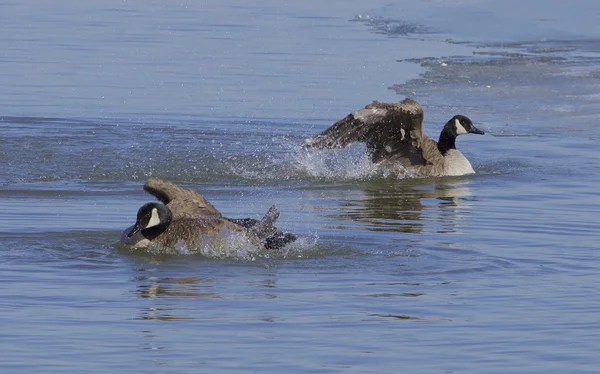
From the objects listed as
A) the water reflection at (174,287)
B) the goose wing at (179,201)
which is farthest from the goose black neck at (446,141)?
the water reflection at (174,287)

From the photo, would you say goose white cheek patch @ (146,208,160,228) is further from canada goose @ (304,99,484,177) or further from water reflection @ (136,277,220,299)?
canada goose @ (304,99,484,177)

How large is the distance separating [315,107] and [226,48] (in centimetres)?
546

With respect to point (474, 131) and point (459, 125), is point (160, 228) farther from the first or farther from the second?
point (474, 131)

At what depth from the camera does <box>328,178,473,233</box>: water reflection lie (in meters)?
11.5

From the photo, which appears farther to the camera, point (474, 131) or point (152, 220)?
point (474, 131)

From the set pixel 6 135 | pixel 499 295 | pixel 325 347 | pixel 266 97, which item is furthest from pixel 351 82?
pixel 325 347

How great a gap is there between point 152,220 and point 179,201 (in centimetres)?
63

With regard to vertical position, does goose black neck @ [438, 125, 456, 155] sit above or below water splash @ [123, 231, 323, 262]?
above

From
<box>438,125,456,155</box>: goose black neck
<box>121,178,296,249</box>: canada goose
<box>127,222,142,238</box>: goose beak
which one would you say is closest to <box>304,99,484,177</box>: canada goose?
<box>438,125,456,155</box>: goose black neck

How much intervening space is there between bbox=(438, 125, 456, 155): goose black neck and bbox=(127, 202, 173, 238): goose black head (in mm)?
Result: 5546

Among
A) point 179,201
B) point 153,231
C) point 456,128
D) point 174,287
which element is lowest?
point 174,287

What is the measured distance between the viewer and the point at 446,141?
15.0 meters

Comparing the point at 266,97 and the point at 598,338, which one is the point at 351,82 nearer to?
the point at 266,97

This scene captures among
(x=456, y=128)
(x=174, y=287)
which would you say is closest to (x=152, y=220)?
(x=174, y=287)
